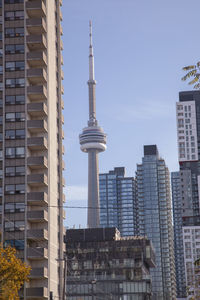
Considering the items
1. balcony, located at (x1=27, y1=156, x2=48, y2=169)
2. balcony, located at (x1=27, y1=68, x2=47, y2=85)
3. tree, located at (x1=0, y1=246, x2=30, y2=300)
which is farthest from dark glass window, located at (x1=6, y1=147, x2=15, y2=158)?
tree, located at (x1=0, y1=246, x2=30, y2=300)

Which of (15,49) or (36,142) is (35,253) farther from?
(15,49)

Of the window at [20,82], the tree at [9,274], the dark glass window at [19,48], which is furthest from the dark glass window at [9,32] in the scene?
the tree at [9,274]

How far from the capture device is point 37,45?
96.2 meters

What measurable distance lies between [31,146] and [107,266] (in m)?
96.9

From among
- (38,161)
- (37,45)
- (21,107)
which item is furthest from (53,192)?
(37,45)

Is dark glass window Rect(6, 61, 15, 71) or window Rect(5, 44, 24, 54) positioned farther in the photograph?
window Rect(5, 44, 24, 54)

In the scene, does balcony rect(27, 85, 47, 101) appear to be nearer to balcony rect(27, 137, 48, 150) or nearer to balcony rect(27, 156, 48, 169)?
balcony rect(27, 137, 48, 150)

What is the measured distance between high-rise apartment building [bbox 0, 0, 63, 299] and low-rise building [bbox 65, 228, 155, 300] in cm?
7793

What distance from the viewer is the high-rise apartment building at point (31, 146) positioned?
87875mm

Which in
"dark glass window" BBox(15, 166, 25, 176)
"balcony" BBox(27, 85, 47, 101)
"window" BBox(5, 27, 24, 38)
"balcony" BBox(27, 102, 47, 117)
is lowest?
"dark glass window" BBox(15, 166, 25, 176)

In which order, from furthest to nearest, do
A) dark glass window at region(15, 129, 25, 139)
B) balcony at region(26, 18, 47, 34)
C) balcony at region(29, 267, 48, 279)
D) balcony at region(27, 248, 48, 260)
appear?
balcony at region(26, 18, 47, 34)
dark glass window at region(15, 129, 25, 139)
balcony at region(27, 248, 48, 260)
balcony at region(29, 267, 48, 279)

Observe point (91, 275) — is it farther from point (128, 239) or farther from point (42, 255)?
point (42, 255)

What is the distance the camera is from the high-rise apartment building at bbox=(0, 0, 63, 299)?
87.9 m

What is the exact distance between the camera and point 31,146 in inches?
3605
